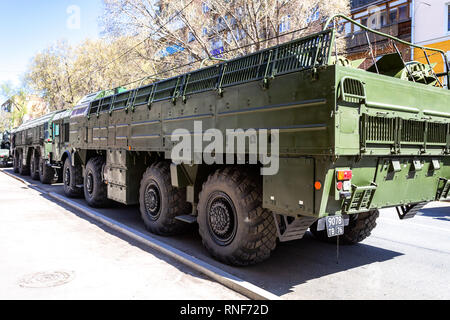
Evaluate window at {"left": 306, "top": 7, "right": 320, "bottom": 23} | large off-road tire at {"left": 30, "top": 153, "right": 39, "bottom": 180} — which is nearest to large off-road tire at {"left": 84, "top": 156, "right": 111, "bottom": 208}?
large off-road tire at {"left": 30, "top": 153, "right": 39, "bottom": 180}

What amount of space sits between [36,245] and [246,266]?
3.75 metres

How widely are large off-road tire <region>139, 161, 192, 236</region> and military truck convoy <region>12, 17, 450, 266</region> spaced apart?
2 centimetres

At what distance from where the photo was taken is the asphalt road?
14.6 ft

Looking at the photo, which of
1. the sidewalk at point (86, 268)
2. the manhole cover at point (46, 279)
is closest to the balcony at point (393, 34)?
the sidewalk at point (86, 268)

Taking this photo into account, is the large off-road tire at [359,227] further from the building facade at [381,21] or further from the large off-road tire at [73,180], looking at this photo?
the building facade at [381,21]

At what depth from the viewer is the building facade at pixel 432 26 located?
20.3 metres

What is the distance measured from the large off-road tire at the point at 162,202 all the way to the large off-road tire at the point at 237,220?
1.23 m

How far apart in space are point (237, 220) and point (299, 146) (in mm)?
1443

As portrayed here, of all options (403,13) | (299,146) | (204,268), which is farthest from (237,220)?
(403,13)

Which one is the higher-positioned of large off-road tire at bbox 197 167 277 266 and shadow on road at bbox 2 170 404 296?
large off-road tire at bbox 197 167 277 266

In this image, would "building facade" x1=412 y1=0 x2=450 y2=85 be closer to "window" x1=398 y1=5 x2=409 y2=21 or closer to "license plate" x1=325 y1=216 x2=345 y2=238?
"window" x1=398 y1=5 x2=409 y2=21

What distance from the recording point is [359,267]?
5.34 meters

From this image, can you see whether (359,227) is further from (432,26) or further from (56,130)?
(432,26)
